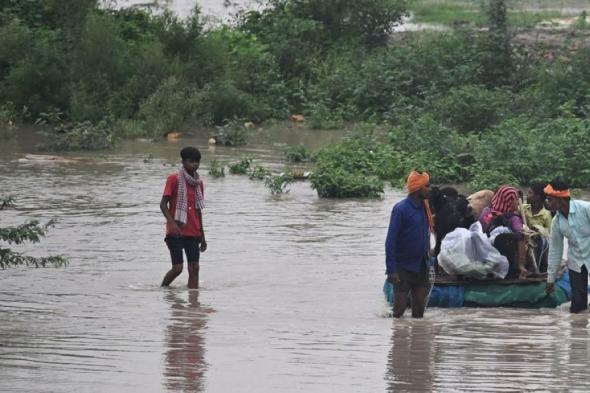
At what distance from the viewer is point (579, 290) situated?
1118 cm

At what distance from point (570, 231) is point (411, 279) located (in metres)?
1.39

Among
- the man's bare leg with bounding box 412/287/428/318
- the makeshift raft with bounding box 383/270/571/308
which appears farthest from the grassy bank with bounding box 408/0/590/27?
the man's bare leg with bounding box 412/287/428/318

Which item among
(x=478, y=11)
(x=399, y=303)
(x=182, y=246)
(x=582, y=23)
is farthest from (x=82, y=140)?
(x=478, y=11)

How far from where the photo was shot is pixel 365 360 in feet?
30.1

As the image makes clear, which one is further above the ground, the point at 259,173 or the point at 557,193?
the point at 557,193

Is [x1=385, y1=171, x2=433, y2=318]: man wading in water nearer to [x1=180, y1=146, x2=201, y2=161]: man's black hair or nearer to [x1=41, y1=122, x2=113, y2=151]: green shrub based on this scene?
[x1=180, y1=146, x2=201, y2=161]: man's black hair

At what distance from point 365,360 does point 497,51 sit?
21.6m

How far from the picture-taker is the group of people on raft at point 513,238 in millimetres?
10555

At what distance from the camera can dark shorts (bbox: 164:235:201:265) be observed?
1217cm

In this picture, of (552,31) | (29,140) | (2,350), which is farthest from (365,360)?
(552,31)

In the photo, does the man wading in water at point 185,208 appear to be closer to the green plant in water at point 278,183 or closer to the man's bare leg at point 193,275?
the man's bare leg at point 193,275

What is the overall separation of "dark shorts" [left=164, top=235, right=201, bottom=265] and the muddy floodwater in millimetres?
329

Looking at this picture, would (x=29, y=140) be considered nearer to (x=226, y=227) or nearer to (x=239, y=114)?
(x=239, y=114)

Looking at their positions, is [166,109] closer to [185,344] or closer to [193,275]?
[193,275]
